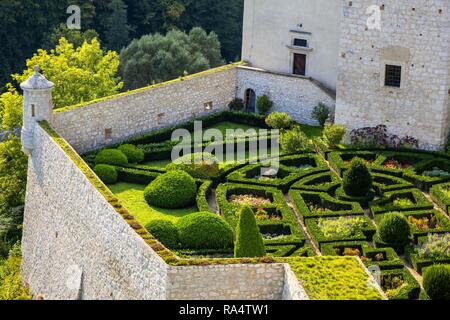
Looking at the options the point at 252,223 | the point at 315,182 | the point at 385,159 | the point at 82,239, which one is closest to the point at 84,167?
the point at 82,239

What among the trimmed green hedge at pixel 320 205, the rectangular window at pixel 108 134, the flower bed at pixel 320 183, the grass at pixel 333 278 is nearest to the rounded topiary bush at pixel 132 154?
the rectangular window at pixel 108 134

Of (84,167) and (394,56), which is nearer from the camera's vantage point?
(84,167)

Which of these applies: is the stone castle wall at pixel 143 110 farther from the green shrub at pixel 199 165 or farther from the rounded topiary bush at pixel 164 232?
the rounded topiary bush at pixel 164 232

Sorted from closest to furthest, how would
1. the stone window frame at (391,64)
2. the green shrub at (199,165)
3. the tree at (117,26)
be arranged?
the green shrub at (199,165), the stone window frame at (391,64), the tree at (117,26)

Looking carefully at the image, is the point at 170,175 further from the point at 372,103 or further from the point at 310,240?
the point at 372,103

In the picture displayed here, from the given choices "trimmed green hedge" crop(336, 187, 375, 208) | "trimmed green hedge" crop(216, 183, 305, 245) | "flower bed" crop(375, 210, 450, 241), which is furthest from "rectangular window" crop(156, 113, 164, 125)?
"flower bed" crop(375, 210, 450, 241)

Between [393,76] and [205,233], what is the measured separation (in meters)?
10.9

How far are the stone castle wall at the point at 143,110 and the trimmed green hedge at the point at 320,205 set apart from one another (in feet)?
23.2

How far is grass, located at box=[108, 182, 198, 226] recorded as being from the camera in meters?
35.5

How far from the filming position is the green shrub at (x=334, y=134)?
40469 millimetres

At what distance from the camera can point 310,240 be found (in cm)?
3394

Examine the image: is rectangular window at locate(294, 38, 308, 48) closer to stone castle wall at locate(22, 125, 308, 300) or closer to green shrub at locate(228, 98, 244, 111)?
green shrub at locate(228, 98, 244, 111)

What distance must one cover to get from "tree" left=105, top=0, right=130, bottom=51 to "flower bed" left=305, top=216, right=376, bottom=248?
3528 cm

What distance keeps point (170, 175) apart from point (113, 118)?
4.55 m
